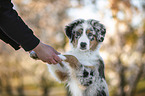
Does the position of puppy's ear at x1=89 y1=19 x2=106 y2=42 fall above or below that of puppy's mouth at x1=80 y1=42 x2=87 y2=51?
above

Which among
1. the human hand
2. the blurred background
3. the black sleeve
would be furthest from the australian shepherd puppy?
the blurred background

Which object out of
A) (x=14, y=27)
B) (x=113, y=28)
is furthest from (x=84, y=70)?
(x=113, y=28)

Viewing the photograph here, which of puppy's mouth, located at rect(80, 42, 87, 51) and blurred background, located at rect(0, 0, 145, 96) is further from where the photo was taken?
blurred background, located at rect(0, 0, 145, 96)

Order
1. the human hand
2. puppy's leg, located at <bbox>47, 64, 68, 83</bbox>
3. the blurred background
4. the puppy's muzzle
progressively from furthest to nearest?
the blurred background
the puppy's muzzle
puppy's leg, located at <bbox>47, 64, 68, 83</bbox>
the human hand

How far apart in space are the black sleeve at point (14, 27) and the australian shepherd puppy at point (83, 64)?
1.31ft

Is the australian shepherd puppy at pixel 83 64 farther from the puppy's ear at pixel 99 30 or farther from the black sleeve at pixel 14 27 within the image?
the black sleeve at pixel 14 27

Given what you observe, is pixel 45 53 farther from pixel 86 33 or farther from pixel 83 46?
pixel 86 33

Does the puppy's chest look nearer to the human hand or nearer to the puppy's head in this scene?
the puppy's head

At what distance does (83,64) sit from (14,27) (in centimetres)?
84

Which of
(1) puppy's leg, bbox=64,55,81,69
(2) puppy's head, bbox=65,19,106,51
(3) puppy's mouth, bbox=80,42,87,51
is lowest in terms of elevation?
(1) puppy's leg, bbox=64,55,81,69

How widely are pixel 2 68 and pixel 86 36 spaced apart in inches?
660

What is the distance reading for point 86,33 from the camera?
2.11 meters

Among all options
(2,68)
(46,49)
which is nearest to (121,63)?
(46,49)

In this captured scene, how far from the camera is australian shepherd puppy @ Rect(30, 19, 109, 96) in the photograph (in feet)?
6.31
